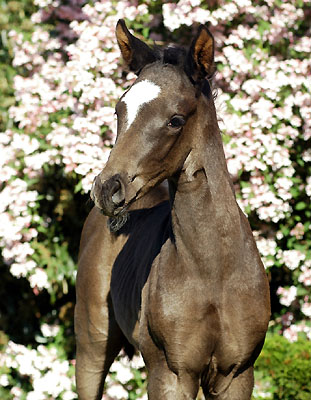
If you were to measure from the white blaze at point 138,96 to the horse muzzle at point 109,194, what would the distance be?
0.25 m

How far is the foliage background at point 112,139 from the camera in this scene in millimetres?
5965

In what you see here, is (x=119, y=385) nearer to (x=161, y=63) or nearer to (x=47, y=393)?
(x=47, y=393)

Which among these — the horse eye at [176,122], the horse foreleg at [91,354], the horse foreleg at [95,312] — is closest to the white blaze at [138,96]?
the horse eye at [176,122]

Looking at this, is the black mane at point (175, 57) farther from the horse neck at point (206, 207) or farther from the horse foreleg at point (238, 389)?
the horse foreleg at point (238, 389)

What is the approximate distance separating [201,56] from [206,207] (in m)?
0.64

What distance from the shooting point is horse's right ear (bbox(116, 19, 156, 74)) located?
3607mm

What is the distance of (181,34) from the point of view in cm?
668

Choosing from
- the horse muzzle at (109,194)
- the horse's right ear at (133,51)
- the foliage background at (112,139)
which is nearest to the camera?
the horse muzzle at (109,194)

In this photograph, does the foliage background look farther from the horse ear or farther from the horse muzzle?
the horse muzzle

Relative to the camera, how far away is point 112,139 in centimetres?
612

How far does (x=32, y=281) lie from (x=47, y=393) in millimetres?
892

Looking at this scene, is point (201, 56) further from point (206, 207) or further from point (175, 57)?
point (206, 207)

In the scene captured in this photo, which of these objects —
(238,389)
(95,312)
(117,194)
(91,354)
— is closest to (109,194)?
(117,194)

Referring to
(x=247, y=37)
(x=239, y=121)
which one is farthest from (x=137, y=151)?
(x=247, y=37)
